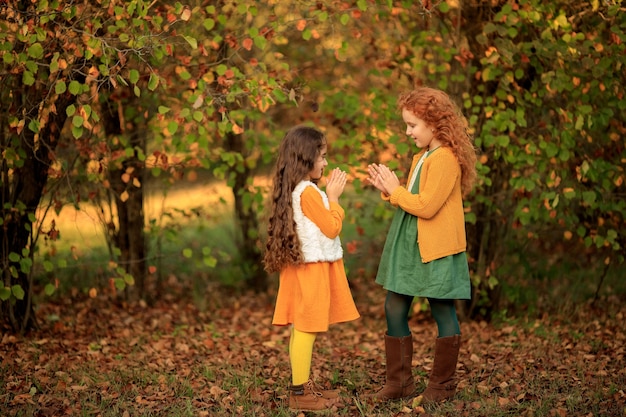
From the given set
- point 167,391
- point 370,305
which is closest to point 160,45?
point 167,391

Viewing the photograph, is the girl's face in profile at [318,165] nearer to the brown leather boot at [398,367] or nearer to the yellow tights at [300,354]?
the yellow tights at [300,354]

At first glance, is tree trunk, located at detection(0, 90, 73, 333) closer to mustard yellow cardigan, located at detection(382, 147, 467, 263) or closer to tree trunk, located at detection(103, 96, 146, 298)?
tree trunk, located at detection(103, 96, 146, 298)

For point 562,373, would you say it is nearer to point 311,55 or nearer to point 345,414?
point 345,414

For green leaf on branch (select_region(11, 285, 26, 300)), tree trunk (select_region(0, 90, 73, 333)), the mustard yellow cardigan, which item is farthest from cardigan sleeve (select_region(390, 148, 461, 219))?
green leaf on branch (select_region(11, 285, 26, 300))

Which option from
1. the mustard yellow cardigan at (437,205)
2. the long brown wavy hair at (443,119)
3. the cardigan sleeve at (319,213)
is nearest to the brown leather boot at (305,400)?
the cardigan sleeve at (319,213)

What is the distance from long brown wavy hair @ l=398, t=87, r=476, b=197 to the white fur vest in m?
0.66

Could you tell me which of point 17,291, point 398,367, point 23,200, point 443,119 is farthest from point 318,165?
point 23,200

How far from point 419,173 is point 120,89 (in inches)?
111

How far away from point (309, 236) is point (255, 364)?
56.8 inches

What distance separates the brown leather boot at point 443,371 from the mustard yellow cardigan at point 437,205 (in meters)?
0.46

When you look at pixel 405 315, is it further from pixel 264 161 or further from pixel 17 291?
pixel 17 291

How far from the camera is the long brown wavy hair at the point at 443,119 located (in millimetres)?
3834

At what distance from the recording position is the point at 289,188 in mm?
3893

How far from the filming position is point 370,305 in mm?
7023
